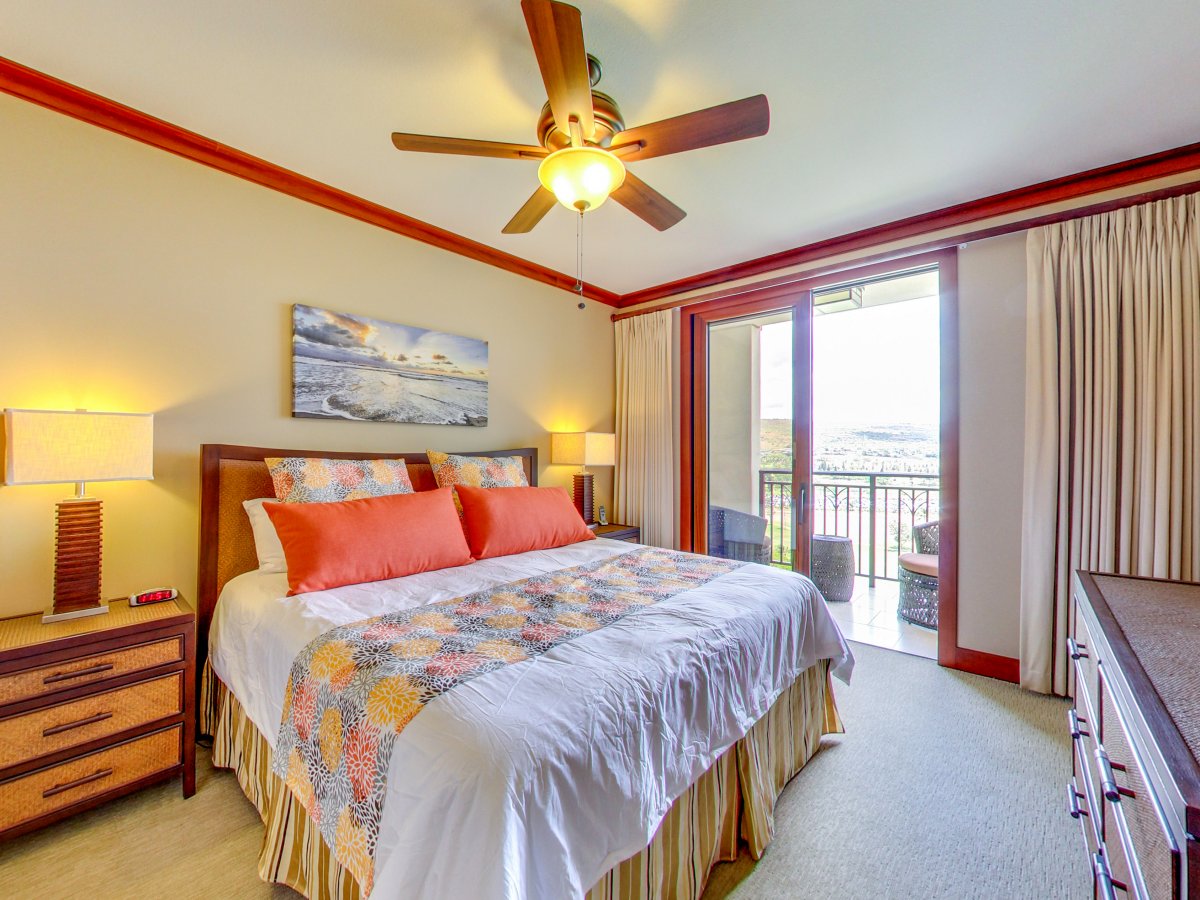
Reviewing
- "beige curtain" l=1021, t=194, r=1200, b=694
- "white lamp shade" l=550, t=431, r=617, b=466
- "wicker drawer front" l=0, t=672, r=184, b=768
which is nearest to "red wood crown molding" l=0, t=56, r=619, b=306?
"white lamp shade" l=550, t=431, r=617, b=466

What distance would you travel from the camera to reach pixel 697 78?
1.88 meters

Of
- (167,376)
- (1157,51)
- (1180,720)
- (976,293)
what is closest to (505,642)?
(1180,720)

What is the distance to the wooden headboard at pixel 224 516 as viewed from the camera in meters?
2.22

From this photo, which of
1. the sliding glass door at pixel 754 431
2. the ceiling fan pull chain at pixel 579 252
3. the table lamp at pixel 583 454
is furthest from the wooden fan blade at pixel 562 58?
the sliding glass door at pixel 754 431

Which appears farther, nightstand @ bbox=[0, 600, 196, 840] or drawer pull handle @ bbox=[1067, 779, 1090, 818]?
nightstand @ bbox=[0, 600, 196, 840]

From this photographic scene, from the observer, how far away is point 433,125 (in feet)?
7.04

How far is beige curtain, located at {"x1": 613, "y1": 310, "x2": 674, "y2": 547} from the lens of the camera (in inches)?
166

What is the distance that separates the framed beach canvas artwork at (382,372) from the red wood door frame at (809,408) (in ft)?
5.76

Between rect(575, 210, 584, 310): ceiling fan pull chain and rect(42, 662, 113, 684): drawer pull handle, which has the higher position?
rect(575, 210, 584, 310): ceiling fan pull chain

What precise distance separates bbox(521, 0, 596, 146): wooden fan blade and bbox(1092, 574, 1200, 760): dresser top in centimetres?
192

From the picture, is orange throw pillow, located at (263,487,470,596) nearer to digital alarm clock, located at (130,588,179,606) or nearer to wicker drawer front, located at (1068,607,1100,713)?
digital alarm clock, located at (130,588,179,606)

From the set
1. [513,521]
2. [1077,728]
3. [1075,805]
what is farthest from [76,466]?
[1077,728]

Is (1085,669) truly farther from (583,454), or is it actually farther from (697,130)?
(583,454)

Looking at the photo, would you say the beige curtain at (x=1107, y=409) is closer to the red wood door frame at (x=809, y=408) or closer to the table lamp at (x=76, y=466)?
the red wood door frame at (x=809, y=408)
